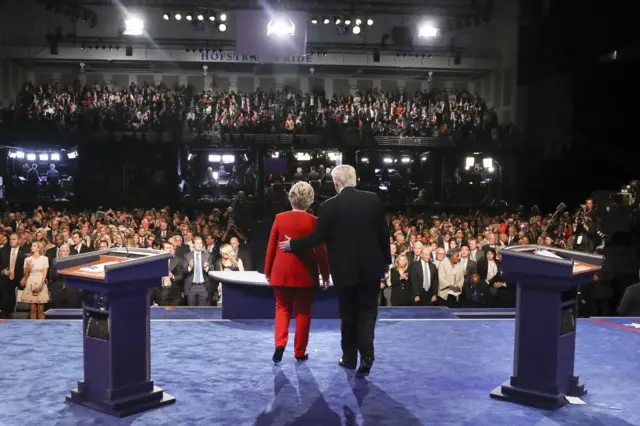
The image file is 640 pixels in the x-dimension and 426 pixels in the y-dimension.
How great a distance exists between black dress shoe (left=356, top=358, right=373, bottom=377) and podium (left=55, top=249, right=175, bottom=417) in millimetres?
1322

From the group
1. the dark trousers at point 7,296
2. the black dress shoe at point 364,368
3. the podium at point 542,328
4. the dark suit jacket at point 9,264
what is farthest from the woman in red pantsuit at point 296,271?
the dark trousers at point 7,296

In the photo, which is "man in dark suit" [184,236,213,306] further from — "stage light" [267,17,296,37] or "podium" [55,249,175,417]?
"stage light" [267,17,296,37]

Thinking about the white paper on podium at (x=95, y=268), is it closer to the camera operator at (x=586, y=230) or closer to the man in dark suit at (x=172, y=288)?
the man in dark suit at (x=172, y=288)

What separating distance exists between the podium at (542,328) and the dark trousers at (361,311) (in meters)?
0.91

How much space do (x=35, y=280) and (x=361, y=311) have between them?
18.0ft

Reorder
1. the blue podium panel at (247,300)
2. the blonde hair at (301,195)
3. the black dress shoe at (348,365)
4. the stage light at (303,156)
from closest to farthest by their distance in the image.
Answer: the black dress shoe at (348,365) < the blonde hair at (301,195) < the blue podium panel at (247,300) < the stage light at (303,156)

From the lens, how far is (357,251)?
14.4ft

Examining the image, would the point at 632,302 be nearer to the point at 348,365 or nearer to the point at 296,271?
the point at 348,365

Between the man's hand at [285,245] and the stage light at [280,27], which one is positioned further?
the stage light at [280,27]

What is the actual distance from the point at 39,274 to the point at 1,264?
1.10m

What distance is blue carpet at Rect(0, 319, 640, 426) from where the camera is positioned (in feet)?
12.1

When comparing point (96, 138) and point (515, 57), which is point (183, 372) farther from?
point (515, 57)

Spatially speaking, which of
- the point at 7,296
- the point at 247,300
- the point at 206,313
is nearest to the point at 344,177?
the point at 247,300

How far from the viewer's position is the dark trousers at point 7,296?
8.73 metres
